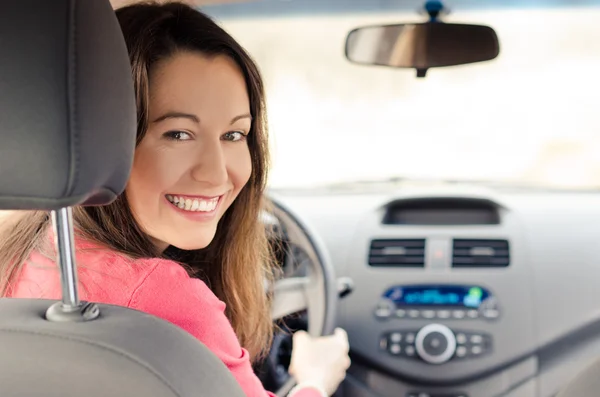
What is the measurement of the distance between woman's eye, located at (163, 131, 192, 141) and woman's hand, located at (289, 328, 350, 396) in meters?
0.67

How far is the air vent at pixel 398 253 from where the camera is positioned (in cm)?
322

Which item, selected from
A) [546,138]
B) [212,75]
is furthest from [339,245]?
[212,75]

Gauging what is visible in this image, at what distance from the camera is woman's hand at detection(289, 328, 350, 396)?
2074mm

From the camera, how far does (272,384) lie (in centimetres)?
298

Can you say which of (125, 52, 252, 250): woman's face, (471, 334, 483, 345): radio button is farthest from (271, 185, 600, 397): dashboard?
(125, 52, 252, 250): woman's face

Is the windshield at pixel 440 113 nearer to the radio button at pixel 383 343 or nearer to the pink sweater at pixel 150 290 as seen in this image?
the radio button at pixel 383 343

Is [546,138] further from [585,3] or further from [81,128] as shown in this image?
[81,128]

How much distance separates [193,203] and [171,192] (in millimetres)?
69

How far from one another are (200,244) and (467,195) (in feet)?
5.90

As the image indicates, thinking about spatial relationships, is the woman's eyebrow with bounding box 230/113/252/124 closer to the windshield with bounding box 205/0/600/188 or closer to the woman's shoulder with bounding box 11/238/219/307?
the woman's shoulder with bounding box 11/238/219/307

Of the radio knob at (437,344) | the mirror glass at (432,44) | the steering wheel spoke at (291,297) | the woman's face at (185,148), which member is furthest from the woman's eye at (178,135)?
the radio knob at (437,344)

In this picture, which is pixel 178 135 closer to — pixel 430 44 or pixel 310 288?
pixel 430 44

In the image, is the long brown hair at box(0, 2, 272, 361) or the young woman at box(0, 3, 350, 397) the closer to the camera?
the young woman at box(0, 3, 350, 397)

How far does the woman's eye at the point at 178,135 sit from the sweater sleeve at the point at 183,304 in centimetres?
32
